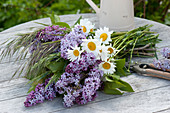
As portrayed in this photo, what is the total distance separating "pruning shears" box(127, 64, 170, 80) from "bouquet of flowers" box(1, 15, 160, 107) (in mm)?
51

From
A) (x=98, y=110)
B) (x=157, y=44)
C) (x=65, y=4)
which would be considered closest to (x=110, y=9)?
(x=157, y=44)

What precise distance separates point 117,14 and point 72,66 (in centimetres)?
53

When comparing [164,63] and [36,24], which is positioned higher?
[36,24]

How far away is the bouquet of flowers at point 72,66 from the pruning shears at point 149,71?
51 millimetres

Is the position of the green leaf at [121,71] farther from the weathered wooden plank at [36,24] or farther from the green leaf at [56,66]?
the weathered wooden plank at [36,24]

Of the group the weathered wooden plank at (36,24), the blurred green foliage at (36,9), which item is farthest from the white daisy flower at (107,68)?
the blurred green foliage at (36,9)

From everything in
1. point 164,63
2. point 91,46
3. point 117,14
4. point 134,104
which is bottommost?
point 134,104

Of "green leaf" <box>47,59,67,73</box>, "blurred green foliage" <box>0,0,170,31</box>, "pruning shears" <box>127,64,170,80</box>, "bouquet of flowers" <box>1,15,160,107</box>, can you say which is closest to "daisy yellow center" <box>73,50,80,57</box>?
"bouquet of flowers" <box>1,15,160,107</box>

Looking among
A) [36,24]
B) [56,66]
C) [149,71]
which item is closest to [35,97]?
[56,66]

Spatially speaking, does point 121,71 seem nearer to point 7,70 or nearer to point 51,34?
point 51,34

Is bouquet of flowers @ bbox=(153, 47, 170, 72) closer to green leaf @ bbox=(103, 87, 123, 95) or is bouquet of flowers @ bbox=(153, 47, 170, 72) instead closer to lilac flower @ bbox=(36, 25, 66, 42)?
green leaf @ bbox=(103, 87, 123, 95)

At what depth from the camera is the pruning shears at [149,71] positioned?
0.99 meters

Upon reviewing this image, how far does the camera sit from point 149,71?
101 cm

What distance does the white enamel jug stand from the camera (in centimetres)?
124
